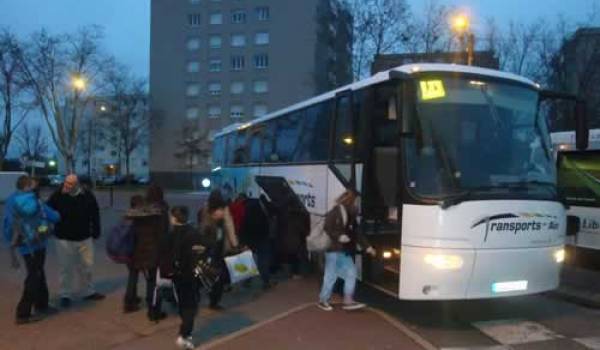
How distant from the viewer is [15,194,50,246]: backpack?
919 centimetres

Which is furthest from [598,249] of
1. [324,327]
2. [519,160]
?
[324,327]

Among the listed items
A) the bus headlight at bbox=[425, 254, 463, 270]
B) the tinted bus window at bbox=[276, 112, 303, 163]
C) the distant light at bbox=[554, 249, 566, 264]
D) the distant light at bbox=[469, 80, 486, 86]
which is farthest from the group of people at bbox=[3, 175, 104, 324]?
the distant light at bbox=[554, 249, 566, 264]

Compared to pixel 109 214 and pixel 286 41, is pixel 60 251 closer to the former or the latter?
pixel 109 214

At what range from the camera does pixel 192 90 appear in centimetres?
8450

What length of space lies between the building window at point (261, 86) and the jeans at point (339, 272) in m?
73.0

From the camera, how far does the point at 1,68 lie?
49.2 m

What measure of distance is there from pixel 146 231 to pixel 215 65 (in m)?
76.4

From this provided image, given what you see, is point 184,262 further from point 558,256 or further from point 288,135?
point 288,135

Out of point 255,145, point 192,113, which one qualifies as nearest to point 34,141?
point 192,113

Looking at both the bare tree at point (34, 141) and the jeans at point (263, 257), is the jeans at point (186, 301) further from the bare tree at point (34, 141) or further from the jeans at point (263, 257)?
the bare tree at point (34, 141)

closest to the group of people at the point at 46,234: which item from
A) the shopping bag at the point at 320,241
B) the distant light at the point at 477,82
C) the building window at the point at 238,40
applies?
the shopping bag at the point at 320,241

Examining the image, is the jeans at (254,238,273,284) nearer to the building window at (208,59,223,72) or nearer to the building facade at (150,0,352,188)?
the building facade at (150,0,352,188)

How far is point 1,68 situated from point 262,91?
37.2 meters

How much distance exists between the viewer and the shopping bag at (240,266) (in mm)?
9969
